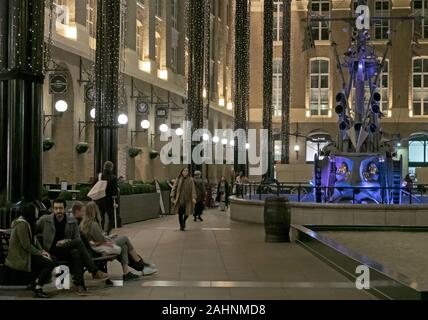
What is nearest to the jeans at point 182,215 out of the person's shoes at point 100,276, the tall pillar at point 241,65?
the person's shoes at point 100,276

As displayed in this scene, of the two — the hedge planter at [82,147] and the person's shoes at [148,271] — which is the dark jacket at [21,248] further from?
the hedge planter at [82,147]

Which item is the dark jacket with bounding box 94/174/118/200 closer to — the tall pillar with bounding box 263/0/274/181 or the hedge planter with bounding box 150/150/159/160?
the tall pillar with bounding box 263/0/274/181

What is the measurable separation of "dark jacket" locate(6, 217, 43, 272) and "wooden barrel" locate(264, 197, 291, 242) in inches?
300

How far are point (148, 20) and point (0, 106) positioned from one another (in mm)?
30370

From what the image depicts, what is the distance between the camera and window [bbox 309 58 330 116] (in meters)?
63.0

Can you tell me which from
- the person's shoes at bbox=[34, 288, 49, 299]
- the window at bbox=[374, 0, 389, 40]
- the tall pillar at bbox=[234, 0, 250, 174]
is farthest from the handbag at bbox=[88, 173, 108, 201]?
the window at bbox=[374, 0, 389, 40]

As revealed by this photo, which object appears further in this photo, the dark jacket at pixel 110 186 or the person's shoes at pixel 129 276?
the dark jacket at pixel 110 186

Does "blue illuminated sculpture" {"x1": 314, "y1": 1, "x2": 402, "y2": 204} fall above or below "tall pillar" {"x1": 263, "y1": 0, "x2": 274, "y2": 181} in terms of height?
below

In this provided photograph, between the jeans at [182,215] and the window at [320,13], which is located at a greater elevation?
the window at [320,13]

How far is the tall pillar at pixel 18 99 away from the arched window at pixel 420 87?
55443 millimetres

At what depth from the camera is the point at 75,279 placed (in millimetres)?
9609

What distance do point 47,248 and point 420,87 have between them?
56602 mm

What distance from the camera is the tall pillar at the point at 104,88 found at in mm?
20938

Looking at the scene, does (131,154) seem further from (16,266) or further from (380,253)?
(16,266)
